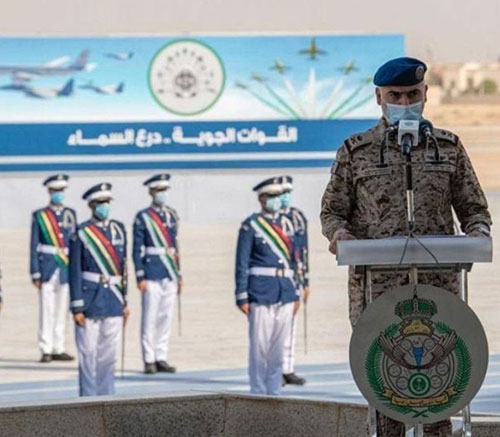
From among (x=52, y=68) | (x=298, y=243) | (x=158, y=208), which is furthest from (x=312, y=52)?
(x=298, y=243)

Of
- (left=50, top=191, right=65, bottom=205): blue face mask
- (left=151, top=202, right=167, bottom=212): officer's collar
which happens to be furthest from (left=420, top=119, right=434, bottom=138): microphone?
(left=50, top=191, right=65, bottom=205): blue face mask

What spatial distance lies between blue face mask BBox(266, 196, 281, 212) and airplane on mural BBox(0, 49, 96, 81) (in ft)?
8.86

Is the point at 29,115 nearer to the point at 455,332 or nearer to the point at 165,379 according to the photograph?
the point at 165,379

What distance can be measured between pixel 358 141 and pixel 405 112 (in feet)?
0.56

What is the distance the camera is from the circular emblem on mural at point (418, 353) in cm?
412

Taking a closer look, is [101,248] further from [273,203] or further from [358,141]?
[358,141]

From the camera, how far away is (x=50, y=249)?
1091cm

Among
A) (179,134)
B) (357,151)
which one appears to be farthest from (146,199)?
(357,151)

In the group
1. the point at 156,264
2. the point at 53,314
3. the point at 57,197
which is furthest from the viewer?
the point at 53,314

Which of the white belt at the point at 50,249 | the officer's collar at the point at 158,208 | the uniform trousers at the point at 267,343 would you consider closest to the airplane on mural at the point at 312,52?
the officer's collar at the point at 158,208

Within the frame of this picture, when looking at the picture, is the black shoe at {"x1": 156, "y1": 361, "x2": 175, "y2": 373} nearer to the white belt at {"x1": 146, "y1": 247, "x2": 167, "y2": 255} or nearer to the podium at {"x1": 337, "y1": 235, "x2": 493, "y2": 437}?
the white belt at {"x1": 146, "y1": 247, "x2": 167, "y2": 255}

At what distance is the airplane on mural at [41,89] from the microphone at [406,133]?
8649mm

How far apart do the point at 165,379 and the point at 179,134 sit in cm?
206

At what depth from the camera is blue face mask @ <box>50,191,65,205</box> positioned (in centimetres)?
1104
